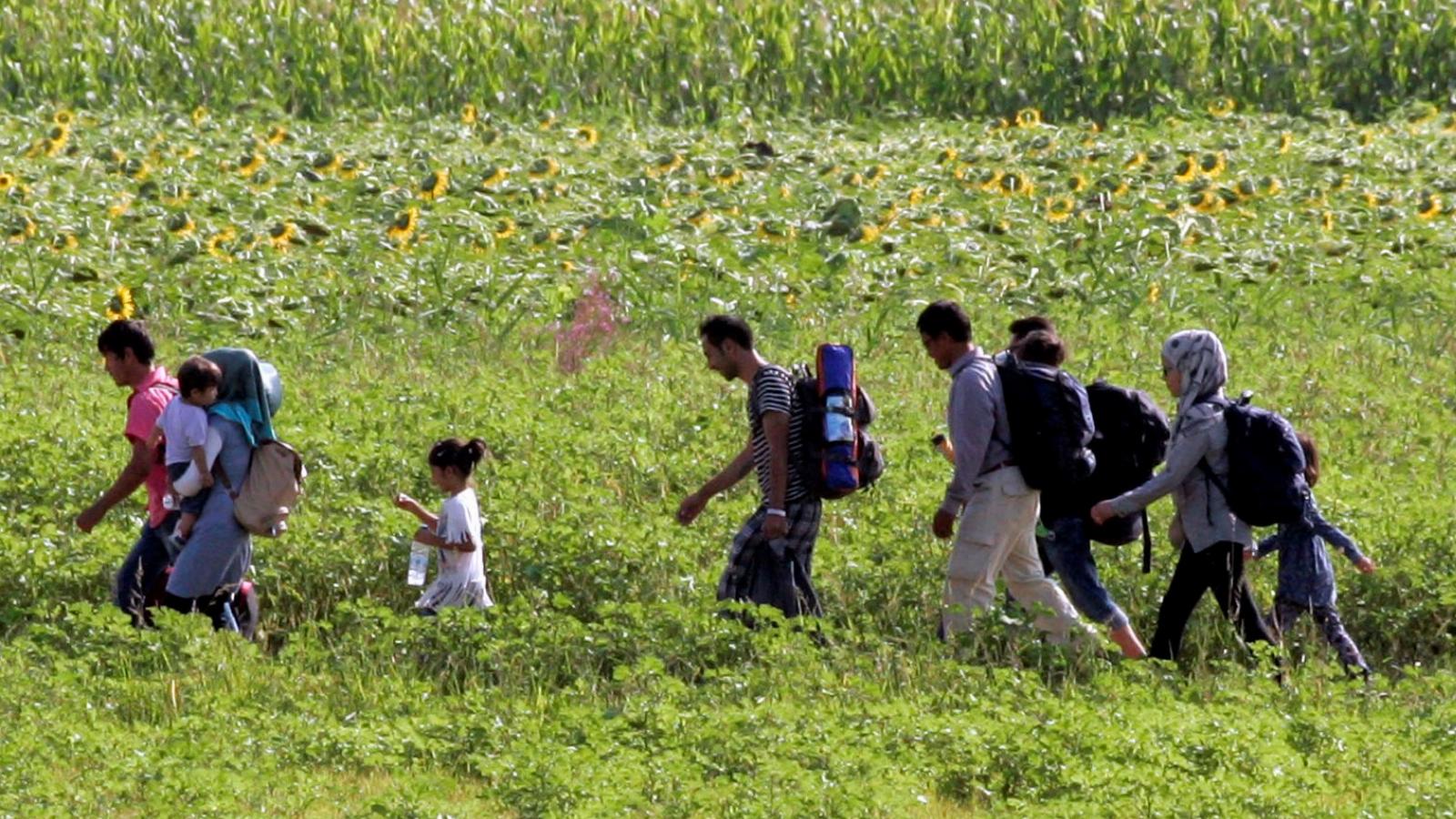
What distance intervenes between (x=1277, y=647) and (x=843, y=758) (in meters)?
2.13

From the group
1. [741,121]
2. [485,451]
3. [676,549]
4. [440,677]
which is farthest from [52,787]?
[741,121]

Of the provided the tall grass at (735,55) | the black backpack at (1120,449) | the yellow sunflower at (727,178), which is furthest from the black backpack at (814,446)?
the tall grass at (735,55)

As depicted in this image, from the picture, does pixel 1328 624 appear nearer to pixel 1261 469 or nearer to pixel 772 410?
pixel 1261 469

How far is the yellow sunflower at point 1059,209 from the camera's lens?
17.4m

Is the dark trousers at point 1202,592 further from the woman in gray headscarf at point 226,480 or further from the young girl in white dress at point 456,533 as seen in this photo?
the woman in gray headscarf at point 226,480

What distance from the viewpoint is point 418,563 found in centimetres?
941

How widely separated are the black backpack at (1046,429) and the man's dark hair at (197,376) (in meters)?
2.74

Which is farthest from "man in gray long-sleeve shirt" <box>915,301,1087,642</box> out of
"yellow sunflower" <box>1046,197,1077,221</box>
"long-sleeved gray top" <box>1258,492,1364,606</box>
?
"yellow sunflower" <box>1046,197,1077,221</box>

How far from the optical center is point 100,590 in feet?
33.4

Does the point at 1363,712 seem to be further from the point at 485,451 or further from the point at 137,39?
the point at 137,39

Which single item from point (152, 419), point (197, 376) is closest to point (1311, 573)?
point (197, 376)

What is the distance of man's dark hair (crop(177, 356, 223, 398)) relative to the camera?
9.13 m

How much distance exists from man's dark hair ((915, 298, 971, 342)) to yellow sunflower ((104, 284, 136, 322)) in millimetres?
7208

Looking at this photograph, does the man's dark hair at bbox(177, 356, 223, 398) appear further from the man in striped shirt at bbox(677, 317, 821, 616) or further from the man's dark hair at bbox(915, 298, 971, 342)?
the man's dark hair at bbox(915, 298, 971, 342)
